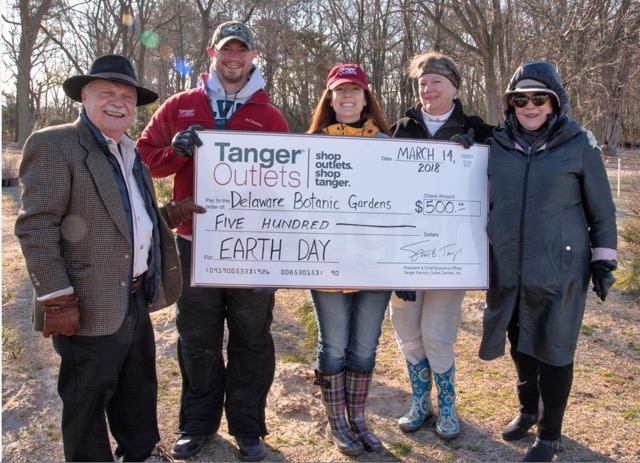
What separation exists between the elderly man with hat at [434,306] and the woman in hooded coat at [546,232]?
30cm

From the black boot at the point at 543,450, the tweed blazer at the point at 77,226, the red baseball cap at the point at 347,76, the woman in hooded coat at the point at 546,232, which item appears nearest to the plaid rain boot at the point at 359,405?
the woman in hooded coat at the point at 546,232

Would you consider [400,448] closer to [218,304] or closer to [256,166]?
[218,304]

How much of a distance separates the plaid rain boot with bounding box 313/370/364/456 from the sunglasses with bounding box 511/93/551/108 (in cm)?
185

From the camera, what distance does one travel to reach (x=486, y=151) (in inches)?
136

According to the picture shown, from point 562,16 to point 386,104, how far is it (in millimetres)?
27269

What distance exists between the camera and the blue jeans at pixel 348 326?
338 centimetres

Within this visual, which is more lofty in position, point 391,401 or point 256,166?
point 256,166

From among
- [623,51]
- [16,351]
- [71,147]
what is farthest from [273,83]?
[71,147]

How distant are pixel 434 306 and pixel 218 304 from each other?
1.34 metres

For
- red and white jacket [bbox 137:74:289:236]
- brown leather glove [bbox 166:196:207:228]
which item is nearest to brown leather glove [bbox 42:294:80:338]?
brown leather glove [bbox 166:196:207:228]

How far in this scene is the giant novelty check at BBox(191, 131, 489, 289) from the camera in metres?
3.29

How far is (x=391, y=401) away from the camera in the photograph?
420cm

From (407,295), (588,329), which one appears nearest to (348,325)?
(407,295)

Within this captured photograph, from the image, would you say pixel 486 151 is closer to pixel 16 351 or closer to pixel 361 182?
pixel 361 182
